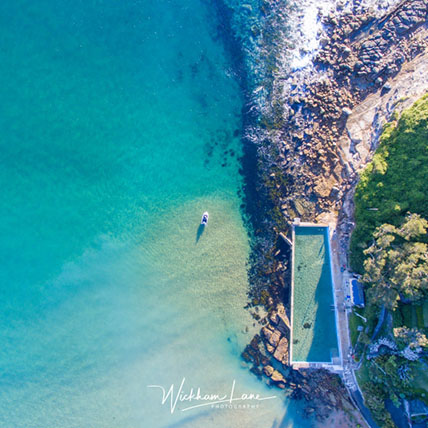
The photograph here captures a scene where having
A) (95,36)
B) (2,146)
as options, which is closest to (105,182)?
(2,146)

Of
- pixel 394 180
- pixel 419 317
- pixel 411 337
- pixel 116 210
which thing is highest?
pixel 394 180

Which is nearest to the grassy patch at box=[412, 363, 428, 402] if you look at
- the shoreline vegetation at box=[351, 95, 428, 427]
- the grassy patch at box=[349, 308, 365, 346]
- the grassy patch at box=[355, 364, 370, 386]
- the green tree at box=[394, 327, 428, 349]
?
the shoreline vegetation at box=[351, 95, 428, 427]

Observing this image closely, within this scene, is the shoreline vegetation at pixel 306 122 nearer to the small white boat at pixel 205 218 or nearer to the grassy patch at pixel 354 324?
the small white boat at pixel 205 218

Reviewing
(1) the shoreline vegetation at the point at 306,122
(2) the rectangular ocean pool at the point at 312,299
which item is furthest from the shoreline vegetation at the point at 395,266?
(1) the shoreline vegetation at the point at 306,122

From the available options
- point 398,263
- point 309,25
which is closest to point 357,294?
point 398,263

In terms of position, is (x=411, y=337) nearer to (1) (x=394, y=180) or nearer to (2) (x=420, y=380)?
(2) (x=420, y=380)

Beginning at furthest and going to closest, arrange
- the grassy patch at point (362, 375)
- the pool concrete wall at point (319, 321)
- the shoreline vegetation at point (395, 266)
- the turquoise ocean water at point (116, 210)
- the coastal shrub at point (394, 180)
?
the turquoise ocean water at point (116, 210), the pool concrete wall at point (319, 321), the grassy patch at point (362, 375), the coastal shrub at point (394, 180), the shoreline vegetation at point (395, 266)

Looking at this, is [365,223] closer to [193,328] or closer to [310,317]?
[310,317]
